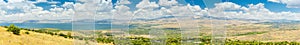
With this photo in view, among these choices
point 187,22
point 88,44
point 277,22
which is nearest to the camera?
point 187,22

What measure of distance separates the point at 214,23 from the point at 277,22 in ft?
616

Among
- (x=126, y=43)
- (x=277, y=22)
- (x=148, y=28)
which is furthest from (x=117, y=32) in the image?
(x=277, y=22)

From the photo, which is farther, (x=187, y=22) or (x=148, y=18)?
(x=148, y=18)

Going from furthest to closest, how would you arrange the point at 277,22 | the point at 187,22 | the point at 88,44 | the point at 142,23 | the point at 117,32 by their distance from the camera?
the point at 277,22 → the point at 88,44 → the point at 142,23 → the point at 117,32 → the point at 187,22

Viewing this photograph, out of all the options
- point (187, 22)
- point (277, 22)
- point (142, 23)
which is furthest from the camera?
point (277, 22)

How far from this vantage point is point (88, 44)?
11.3m

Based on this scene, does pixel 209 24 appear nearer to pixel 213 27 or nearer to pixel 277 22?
pixel 213 27

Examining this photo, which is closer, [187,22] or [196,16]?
[187,22]

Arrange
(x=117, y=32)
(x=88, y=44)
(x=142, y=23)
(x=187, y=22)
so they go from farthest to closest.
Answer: (x=88, y=44)
(x=142, y=23)
(x=117, y=32)
(x=187, y=22)

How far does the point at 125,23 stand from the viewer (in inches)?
368

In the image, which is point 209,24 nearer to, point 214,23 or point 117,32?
point 214,23

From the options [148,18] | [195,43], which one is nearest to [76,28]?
[148,18]

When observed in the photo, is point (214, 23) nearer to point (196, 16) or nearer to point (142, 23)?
point (196, 16)

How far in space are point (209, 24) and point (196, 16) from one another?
1.87ft
